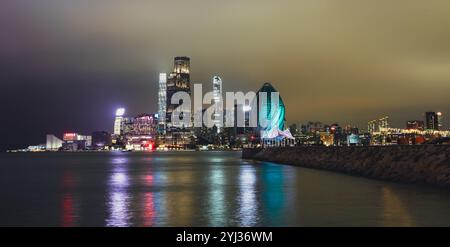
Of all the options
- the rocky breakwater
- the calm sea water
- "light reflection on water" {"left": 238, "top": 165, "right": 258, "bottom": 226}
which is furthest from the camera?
the rocky breakwater

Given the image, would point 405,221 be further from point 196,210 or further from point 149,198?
point 149,198

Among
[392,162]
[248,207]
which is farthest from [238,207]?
[392,162]

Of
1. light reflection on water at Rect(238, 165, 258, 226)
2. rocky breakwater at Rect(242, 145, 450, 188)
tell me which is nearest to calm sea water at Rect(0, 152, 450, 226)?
light reflection on water at Rect(238, 165, 258, 226)

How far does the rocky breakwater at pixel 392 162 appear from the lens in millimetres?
37750

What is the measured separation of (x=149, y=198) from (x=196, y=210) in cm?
752

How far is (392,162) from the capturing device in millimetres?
46531

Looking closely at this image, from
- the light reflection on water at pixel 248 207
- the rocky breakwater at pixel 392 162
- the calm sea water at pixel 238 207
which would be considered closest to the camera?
the calm sea water at pixel 238 207

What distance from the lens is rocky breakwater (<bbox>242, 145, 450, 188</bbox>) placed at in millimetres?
37750

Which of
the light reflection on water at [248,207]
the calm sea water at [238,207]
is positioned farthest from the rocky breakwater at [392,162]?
the light reflection on water at [248,207]

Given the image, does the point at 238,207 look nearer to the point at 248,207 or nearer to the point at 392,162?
the point at 248,207

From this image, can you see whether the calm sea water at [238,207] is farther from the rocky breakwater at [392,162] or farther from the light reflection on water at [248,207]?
the rocky breakwater at [392,162]

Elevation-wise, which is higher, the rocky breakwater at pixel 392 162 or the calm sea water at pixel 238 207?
the rocky breakwater at pixel 392 162

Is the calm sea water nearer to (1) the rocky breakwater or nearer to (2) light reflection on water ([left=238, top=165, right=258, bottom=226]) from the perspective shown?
(2) light reflection on water ([left=238, top=165, right=258, bottom=226])
